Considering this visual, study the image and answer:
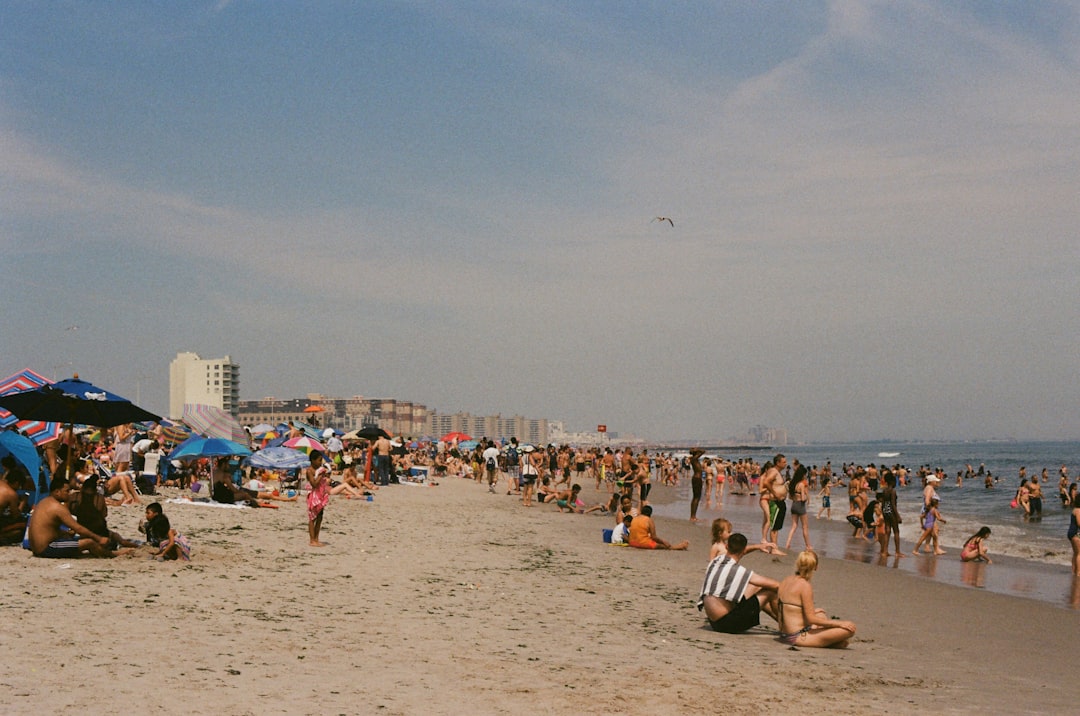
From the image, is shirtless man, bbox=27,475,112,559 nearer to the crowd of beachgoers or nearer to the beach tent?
the crowd of beachgoers

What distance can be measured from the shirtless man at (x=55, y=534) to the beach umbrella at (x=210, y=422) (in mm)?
12354

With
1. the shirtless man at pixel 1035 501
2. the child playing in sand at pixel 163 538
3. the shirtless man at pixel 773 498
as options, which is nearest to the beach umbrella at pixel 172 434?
the child playing in sand at pixel 163 538

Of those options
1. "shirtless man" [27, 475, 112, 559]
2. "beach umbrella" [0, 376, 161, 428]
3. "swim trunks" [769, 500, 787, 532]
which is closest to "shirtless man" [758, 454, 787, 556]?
"swim trunks" [769, 500, 787, 532]

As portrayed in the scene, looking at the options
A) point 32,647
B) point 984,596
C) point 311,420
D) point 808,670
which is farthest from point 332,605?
point 311,420

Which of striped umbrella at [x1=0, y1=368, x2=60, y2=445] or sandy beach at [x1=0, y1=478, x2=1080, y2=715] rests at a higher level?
striped umbrella at [x1=0, y1=368, x2=60, y2=445]

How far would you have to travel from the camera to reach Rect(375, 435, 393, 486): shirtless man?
2859cm

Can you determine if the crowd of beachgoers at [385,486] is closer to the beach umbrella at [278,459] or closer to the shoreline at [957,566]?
the beach umbrella at [278,459]

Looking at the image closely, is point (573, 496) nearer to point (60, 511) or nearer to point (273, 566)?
point (273, 566)

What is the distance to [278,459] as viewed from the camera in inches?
789

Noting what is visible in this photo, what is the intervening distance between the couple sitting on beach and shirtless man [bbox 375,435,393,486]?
2068 centimetres

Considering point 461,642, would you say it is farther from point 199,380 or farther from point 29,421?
point 199,380

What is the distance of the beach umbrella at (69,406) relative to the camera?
1180 cm

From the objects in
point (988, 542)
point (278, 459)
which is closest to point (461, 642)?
point (278, 459)

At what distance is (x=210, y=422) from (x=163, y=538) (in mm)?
12720
